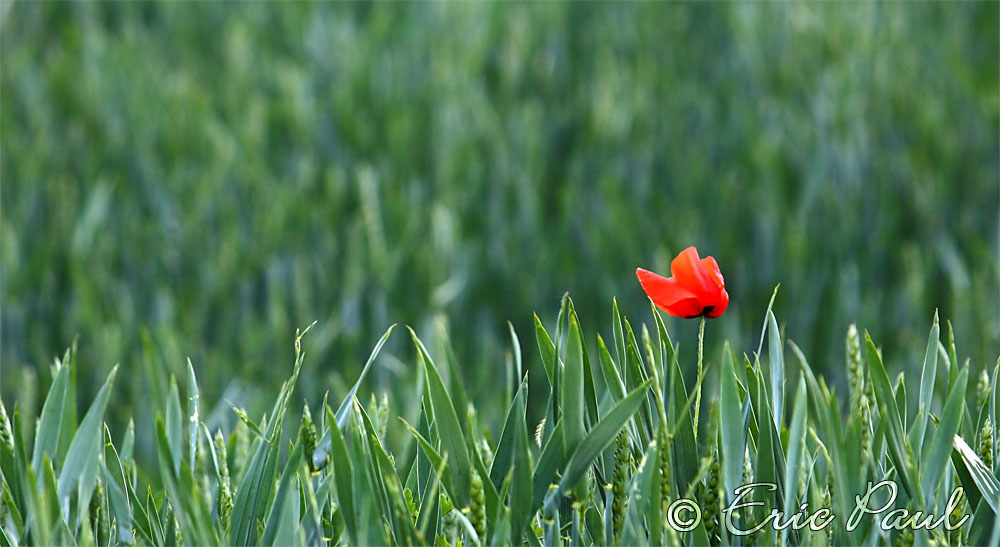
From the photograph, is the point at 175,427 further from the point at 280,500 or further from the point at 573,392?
the point at 573,392

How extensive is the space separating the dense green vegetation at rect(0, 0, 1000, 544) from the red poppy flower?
1.11 metres

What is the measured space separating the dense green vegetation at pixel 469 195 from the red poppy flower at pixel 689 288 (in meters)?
1.11

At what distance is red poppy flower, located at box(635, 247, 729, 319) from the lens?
3.27 ft

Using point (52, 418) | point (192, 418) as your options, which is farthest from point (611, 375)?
point (52, 418)

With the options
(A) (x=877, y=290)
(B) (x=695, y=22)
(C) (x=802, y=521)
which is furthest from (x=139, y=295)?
(B) (x=695, y=22)

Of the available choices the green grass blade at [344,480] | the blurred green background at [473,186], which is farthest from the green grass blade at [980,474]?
the blurred green background at [473,186]

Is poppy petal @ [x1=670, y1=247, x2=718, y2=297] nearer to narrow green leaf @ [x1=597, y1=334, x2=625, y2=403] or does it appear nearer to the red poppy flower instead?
the red poppy flower

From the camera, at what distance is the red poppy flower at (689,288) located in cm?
100

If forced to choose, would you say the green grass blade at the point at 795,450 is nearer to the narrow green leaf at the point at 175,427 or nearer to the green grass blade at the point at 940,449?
the green grass blade at the point at 940,449

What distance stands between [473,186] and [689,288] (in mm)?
2105

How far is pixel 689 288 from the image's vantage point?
1001 millimetres

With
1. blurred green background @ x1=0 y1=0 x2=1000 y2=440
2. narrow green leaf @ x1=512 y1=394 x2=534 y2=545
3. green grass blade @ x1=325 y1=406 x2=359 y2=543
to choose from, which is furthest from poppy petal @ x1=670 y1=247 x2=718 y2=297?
blurred green background @ x1=0 y1=0 x2=1000 y2=440

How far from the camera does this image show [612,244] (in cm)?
275

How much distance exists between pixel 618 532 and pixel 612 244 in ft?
6.03
